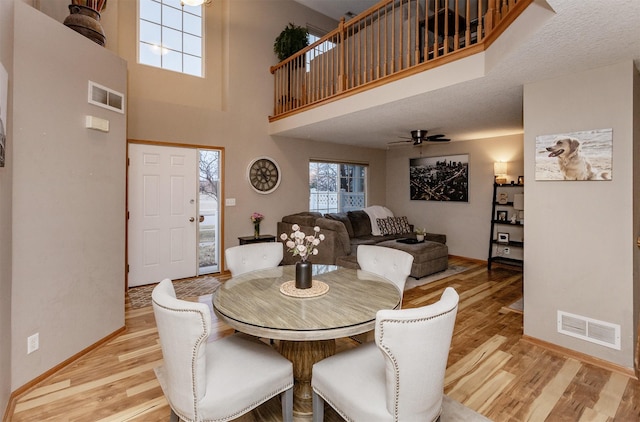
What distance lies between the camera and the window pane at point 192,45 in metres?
4.82

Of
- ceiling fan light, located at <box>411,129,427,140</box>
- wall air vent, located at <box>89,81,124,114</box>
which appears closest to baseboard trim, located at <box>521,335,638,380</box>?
ceiling fan light, located at <box>411,129,427,140</box>

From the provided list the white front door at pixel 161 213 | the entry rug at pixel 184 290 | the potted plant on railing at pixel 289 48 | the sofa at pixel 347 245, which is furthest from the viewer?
the potted plant on railing at pixel 289 48

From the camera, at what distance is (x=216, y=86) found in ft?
16.6

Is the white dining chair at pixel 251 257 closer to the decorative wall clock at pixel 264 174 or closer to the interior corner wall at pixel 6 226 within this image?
the interior corner wall at pixel 6 226

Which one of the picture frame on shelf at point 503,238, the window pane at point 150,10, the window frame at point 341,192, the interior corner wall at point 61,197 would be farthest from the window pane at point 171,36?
the picture frame on shelf at point 503,238

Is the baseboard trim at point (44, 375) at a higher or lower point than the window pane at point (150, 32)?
lower

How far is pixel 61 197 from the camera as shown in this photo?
7.86 ft

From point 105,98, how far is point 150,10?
260cm

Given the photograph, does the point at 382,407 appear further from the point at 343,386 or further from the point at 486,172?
the point at 486,172

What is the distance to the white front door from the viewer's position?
168 inches

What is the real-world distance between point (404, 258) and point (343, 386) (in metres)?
1.12

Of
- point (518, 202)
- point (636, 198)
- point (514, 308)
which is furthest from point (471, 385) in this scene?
point (518, 202)

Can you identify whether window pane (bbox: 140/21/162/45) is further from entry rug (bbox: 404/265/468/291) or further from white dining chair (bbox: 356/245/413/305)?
entry rug (bbox: 404/265/468/291)

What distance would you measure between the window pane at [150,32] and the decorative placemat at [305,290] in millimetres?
4272
